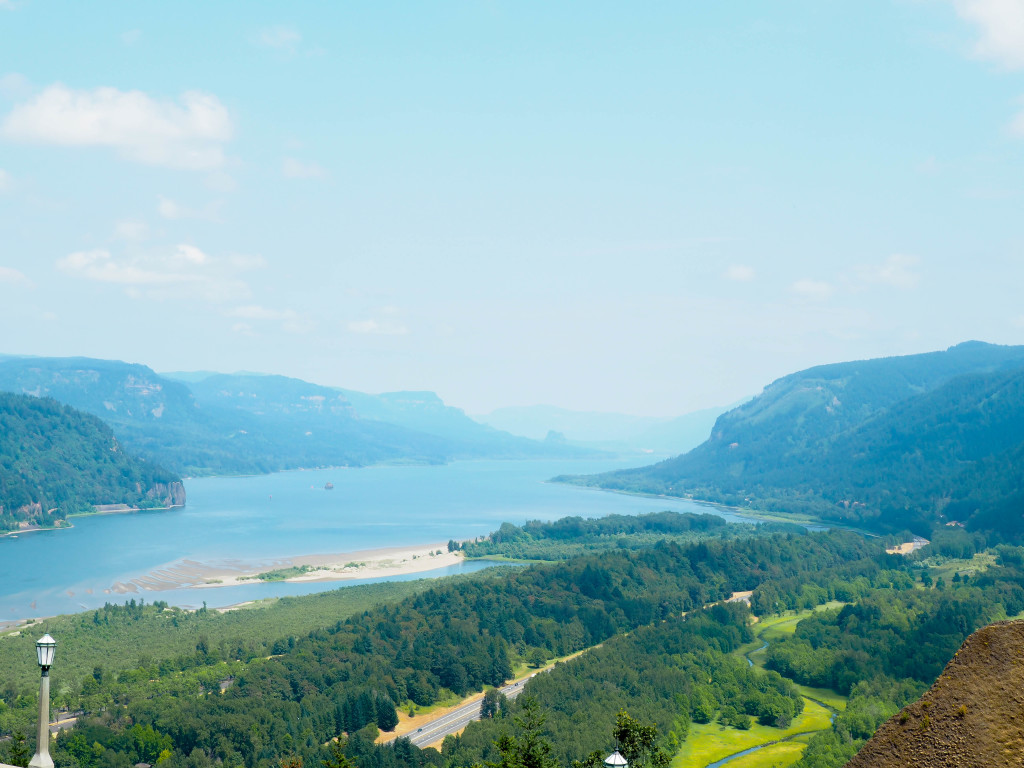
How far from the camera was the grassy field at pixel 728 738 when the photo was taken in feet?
164

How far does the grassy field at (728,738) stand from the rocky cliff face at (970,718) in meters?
39.6

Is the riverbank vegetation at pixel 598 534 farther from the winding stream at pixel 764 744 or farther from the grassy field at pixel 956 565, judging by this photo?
the winding stream at pixel 764 744

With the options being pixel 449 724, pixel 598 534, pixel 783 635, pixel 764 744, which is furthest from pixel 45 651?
pixel 598 534

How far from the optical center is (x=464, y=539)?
149 metres

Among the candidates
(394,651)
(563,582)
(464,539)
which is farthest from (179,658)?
(464,539)

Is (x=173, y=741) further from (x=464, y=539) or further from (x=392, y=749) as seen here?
(x=464, y=539)

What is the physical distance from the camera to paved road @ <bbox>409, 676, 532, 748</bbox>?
51969 millimetres

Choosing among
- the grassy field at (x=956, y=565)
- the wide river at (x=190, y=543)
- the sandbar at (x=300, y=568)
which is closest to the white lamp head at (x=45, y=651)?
the wide river at (x=190, y=543)

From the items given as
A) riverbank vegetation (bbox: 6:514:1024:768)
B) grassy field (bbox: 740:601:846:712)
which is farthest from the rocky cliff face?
grassy field (bbox: 740:601:846:712)

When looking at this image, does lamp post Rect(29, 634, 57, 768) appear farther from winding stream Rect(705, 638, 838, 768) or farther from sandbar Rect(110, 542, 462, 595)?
sandbar Rect(110, 542, 462, 595)

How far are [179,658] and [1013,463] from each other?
151 meters

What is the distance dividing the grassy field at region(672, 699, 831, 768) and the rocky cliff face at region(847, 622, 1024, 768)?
130 feet

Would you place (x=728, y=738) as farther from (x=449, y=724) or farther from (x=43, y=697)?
(x=43, y=697)

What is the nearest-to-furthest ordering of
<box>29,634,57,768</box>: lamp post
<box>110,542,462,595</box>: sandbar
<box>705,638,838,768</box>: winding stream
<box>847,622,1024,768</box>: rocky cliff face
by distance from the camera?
<box>847,622,1024,768</box>: rocky cliff face, <box>29,634,57,768</box>: lamp post, <box>705,638,838,768</box>: winding stream, <box>110,542,462,595</box>: sandbar
